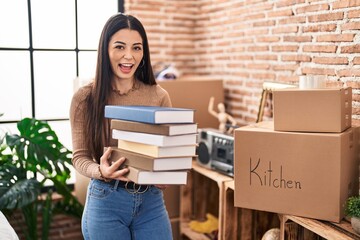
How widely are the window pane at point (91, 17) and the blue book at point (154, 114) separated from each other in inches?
69.0

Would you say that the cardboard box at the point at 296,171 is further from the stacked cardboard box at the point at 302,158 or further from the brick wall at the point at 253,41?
the brick wall at the point at 253,41

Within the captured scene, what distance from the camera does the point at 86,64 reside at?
331 cm

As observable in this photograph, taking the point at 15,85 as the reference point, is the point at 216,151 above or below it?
below

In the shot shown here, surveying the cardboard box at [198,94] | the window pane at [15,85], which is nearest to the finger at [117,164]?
the cardboard box at [198,94]

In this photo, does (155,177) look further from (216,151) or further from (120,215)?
(216,151)

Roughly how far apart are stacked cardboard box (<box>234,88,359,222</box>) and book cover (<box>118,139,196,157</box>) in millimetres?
475

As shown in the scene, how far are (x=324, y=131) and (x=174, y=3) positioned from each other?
198cm

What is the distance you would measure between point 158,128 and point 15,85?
6.13 ft

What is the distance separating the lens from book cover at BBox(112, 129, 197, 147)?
156 centimetres

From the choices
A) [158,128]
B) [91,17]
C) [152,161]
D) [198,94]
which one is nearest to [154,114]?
[158,128]

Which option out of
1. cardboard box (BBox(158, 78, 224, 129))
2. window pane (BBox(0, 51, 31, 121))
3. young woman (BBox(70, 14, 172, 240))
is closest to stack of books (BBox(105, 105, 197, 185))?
young woman (BBox(70, 14, 172, 240))

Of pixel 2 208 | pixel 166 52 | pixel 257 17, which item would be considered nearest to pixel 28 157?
pixel 2 208

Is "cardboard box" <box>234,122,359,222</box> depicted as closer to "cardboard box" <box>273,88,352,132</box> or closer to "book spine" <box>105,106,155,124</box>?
"cardboard box" <box>273,88,352,132</box>

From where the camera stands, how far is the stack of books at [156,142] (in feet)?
5.14
